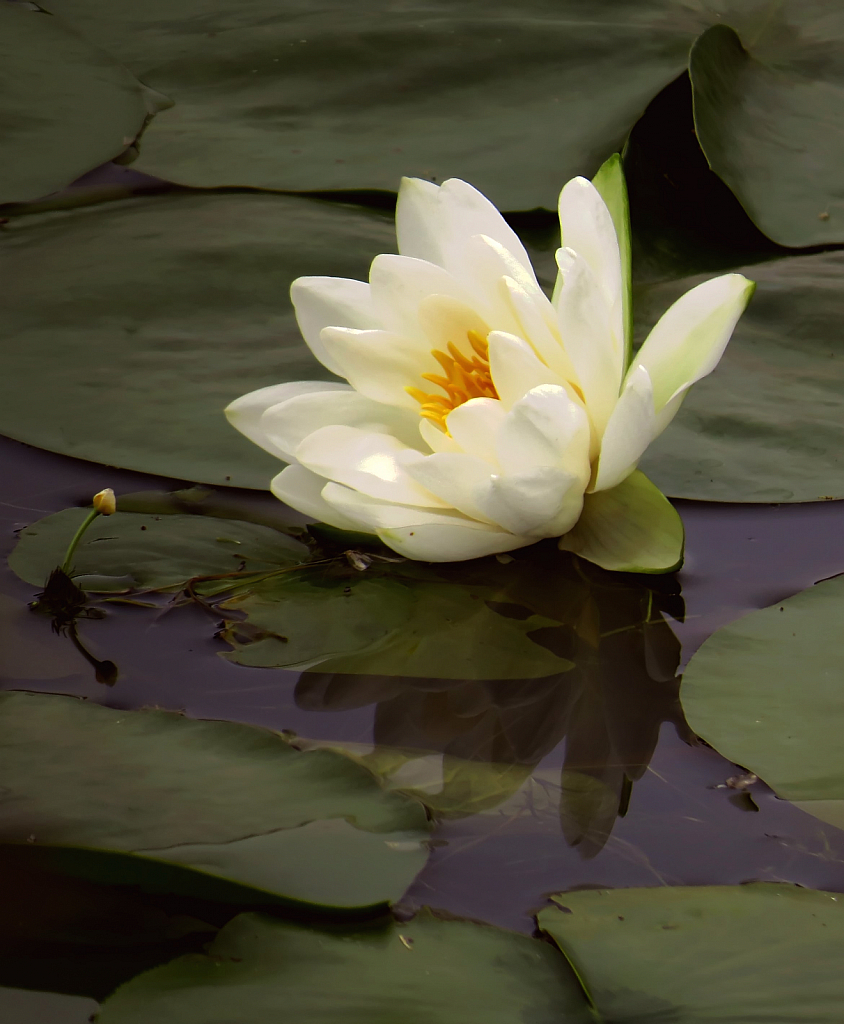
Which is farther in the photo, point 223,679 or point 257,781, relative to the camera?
point 223,679

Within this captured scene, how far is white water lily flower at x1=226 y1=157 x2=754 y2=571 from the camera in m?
0.90

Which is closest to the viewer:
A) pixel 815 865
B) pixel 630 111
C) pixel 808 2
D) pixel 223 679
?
pixel 815 865

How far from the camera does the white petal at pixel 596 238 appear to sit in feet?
3.11

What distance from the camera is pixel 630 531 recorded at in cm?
99

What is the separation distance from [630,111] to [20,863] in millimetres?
1311

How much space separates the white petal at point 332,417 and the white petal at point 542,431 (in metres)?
0.17

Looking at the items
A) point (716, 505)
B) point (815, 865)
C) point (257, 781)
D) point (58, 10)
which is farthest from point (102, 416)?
point (58, 10)

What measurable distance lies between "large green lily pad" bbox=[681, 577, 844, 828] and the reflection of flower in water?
0.04 m

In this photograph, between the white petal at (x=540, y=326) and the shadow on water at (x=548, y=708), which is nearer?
the shadow on water at (x=548, y=708)

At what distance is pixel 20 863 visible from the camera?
2.36 feet

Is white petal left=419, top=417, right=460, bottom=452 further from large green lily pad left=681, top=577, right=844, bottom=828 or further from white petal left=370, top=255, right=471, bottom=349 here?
large green lily pad left=681, top=577, right=844, bottom=828

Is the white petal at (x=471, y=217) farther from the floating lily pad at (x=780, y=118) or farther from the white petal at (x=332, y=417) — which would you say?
the floating lily pad at (x=780, y=118)

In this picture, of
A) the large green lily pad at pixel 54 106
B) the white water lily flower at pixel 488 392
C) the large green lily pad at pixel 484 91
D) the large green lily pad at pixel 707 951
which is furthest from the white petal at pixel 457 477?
the large green lily pad at pixel 54 106

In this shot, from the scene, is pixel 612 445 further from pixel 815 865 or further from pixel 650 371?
pixel 815 865
